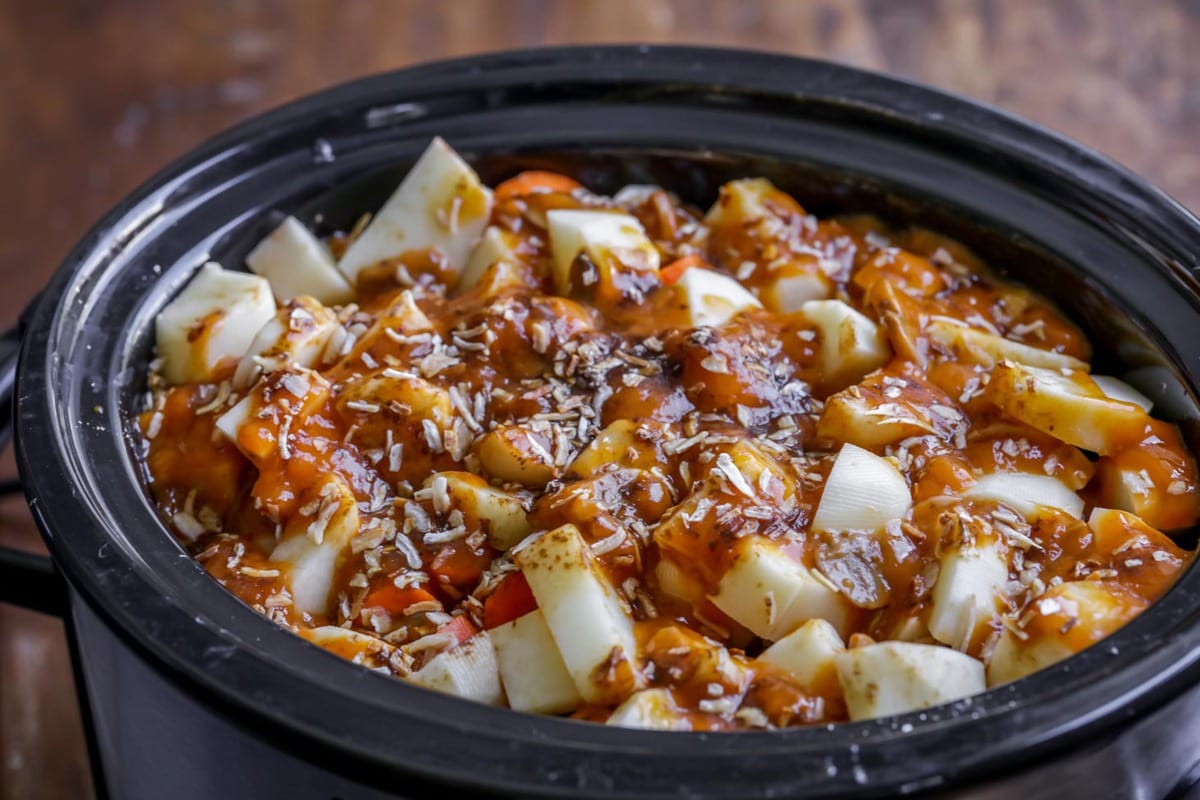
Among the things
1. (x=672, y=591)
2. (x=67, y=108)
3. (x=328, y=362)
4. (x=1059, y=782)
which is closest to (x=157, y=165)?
(x=67, y=108)

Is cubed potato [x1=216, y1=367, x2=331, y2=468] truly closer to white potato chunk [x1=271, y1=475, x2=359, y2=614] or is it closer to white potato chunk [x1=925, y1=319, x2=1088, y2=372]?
white potato chunk [x1=271, y1=475, x2=359, y2=614]

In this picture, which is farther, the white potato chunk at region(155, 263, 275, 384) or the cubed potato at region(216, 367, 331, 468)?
the white potato chunk at region(155, 263, 275, 384)

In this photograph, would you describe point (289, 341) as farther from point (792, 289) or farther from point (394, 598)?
point (792, 289)

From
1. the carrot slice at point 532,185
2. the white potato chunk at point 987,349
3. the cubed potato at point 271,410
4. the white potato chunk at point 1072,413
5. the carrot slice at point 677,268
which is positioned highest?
the carrot slice at point 532,185

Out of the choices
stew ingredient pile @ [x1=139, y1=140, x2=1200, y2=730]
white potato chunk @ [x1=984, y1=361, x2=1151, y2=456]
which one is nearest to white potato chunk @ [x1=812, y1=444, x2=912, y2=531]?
stew ingredient pile @ [x1=139, y1=140, x2=1200, y2=730]

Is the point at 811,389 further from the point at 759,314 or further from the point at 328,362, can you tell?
the point at 328,362

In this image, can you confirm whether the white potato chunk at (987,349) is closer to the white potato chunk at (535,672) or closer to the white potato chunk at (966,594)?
the white potato chunk at (966,594)

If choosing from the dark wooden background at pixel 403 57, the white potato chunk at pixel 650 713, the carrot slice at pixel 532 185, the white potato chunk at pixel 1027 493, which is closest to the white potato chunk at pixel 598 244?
the carrot slice at pixel 532 185

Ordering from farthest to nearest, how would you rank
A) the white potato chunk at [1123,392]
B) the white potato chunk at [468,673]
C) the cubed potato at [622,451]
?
the white potato chunk at [1123,392]
the cubed potato at [622,451]
the white potato chunk at [468,673]
